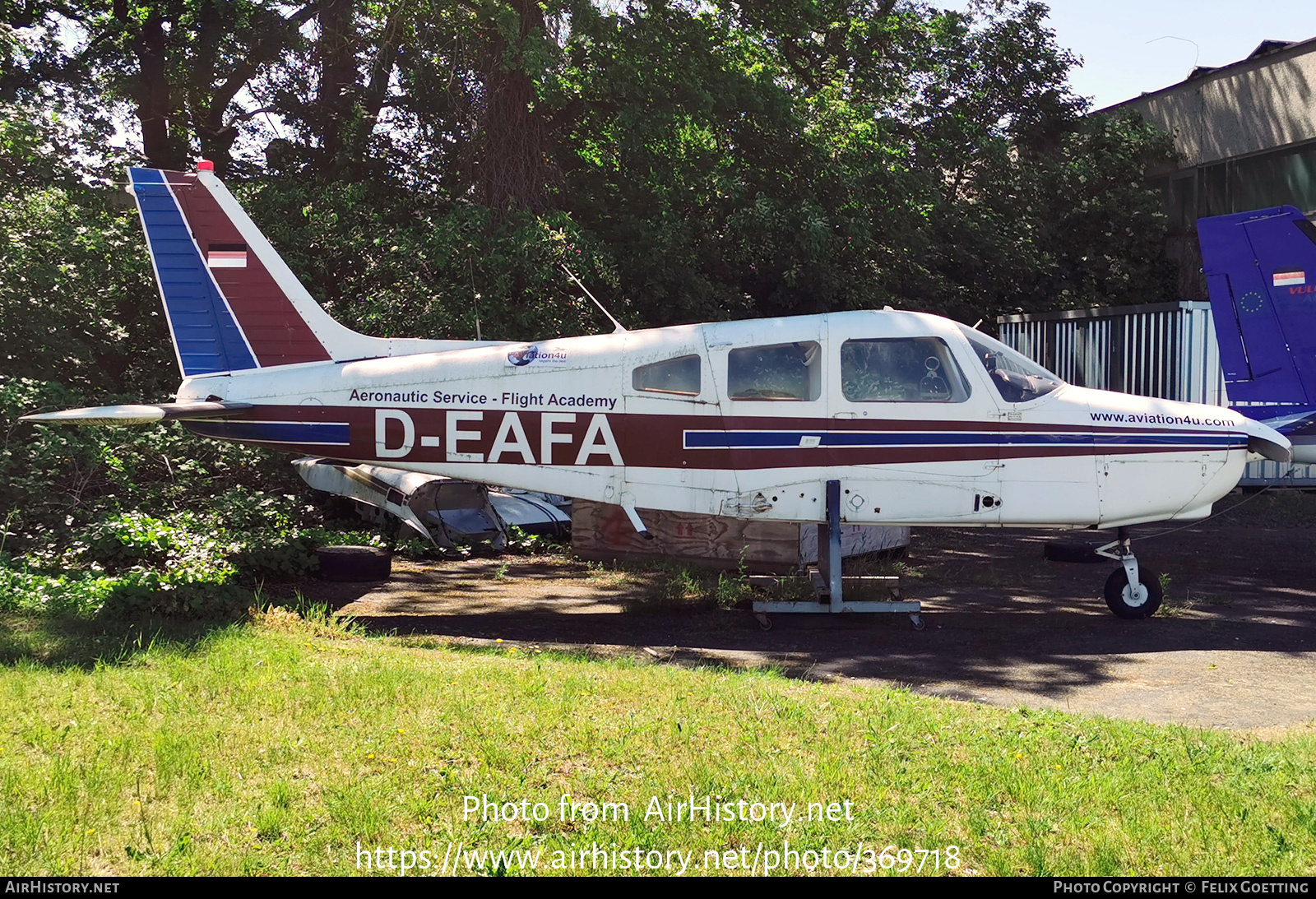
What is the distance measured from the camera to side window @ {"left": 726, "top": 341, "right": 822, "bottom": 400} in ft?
28.4

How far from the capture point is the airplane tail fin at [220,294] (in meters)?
9.43

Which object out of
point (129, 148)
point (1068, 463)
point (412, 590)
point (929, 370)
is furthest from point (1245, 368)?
point (129, 148)

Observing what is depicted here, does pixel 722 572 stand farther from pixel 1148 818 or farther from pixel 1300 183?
pixel 1300 183

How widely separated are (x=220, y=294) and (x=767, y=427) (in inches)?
193

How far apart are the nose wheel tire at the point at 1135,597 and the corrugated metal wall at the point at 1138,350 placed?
6804 millimetres

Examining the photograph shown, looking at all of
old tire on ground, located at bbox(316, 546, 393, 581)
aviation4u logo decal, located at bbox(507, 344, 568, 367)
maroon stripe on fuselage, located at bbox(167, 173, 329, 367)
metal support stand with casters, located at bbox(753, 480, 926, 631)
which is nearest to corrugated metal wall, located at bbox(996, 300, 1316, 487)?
metal support stand with casters, located at bbox(753, 480, 926, 631)

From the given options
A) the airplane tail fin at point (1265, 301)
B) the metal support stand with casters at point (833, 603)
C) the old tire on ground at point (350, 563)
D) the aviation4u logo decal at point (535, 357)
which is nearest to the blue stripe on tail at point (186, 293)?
the old tire on ground at point (350, 563)

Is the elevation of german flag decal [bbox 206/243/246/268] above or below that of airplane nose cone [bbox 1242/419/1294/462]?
above

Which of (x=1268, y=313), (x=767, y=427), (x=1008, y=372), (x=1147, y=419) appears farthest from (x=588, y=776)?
(x=1268, y=313)

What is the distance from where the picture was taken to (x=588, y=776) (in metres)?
4.55

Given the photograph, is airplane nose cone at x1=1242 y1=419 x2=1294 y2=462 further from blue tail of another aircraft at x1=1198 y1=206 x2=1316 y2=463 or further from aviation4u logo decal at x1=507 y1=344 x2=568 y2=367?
aviation4u logo decal at x1=507 y1=344 x2=568 y2=367

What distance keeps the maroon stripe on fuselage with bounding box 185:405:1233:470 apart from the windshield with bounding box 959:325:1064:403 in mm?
284

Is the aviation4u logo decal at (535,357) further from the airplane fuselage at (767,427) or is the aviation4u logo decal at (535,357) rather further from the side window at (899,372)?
the side window at (899,372)
